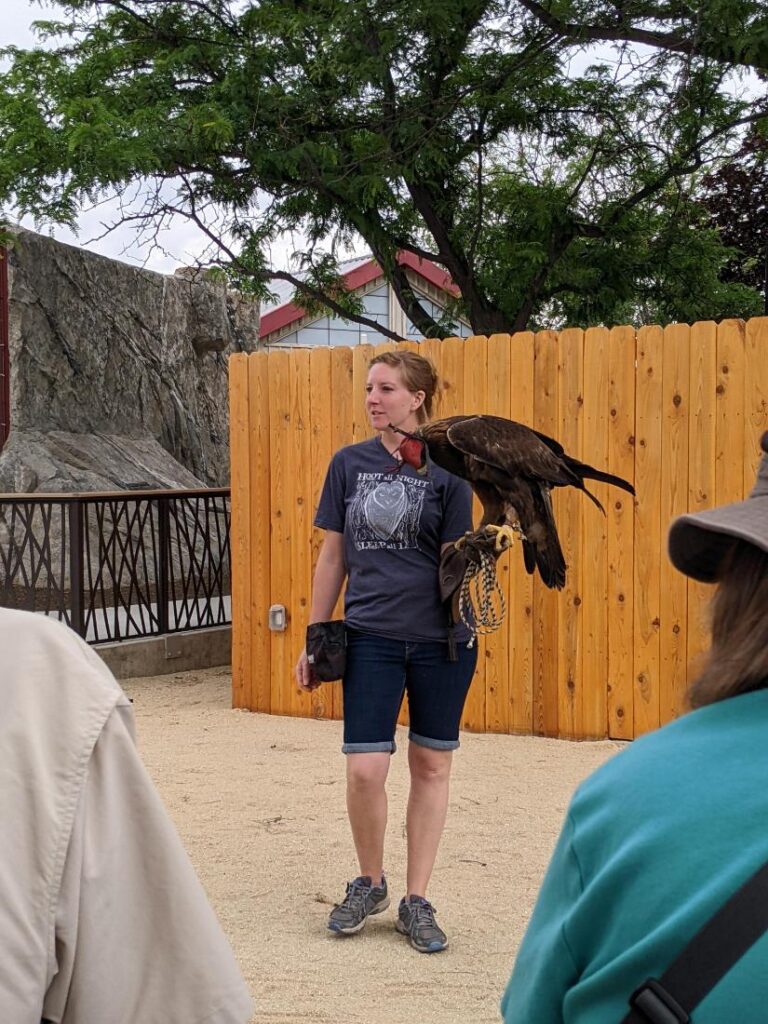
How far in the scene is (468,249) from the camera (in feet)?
38.4

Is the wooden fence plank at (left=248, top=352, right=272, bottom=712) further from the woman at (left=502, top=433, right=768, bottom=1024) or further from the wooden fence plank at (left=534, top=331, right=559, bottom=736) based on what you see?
the woman at (left=502, top=433, right=768, bottom=1024)

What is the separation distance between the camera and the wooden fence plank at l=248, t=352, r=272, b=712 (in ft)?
26.4

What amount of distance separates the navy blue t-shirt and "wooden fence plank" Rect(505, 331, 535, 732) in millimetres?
3050

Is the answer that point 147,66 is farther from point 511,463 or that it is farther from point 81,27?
point 511,463

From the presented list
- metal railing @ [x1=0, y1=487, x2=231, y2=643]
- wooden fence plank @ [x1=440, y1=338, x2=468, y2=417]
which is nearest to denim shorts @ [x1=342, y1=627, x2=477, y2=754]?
wooden fence plank @ [x1=440, y1=338, x2=468, y2=417]

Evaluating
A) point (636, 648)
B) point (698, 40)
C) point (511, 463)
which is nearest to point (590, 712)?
point (636, 648)

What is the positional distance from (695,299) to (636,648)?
5.91 m

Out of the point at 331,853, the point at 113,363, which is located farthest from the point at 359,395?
the point at 113,363

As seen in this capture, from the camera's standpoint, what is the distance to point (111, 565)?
995 cm

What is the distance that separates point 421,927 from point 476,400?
3.87 m

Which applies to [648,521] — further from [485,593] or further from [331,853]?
[485,593]

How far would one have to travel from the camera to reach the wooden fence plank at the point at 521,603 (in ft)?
23.0

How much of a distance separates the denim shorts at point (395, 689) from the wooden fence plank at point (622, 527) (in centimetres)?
310

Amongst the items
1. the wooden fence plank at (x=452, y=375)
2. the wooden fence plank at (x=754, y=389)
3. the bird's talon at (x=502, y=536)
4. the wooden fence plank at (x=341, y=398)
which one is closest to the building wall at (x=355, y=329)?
the wooden fence plank at (x=341, y=398)
